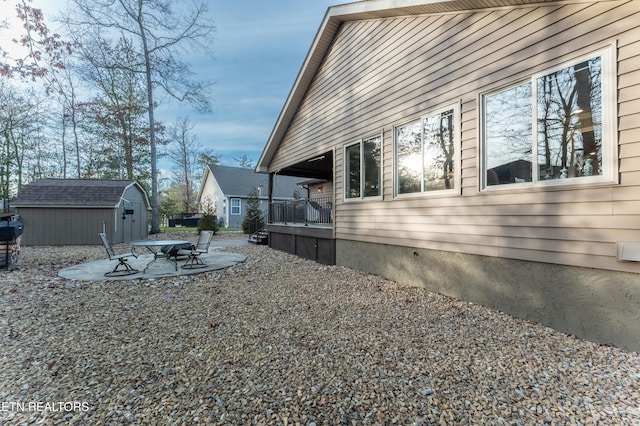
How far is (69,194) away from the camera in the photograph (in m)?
12.4

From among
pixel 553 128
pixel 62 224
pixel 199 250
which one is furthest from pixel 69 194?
pixel 553 128

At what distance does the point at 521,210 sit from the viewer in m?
3.76

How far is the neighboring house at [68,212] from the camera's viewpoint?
466 inches

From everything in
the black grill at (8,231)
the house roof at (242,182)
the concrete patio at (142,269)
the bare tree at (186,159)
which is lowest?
the concrete patio at (142,269)

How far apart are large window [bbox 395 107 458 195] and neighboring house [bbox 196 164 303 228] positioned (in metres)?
20.1

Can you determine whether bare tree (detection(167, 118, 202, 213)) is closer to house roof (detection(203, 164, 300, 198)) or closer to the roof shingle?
house roof (detection(203, 164, 300, 198))

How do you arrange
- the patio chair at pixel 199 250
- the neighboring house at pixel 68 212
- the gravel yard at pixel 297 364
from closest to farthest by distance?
1. the gravel yard at pixel 297 364
2. the patio chair at pixel 199 250
3. the neighboring house at pixel 68 212

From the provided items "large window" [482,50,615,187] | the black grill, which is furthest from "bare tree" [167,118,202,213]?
"large window" [482,50,615,187]

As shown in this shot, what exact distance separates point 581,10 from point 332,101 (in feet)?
18.3

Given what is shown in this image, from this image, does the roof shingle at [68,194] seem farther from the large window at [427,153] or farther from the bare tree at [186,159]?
the bare tree at [186,159]

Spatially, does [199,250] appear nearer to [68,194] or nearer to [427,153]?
[427,153]

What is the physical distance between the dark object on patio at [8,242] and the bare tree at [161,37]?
419 inches

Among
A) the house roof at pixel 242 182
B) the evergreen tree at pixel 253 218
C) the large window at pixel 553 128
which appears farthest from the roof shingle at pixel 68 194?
the large window at pixel 553 128

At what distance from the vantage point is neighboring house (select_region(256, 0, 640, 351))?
2.99 m
